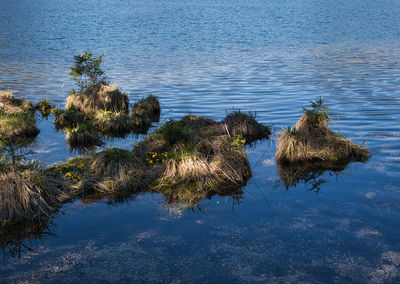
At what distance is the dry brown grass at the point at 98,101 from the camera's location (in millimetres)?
19828

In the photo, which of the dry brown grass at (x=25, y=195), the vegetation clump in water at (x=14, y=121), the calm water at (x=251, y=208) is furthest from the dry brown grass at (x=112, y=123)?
the dry brown grass at (x=25, y=195)

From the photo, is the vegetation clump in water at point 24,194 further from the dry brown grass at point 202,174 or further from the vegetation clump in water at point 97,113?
the vegetation clump in water at point 97,113

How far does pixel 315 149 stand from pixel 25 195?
8.34 m

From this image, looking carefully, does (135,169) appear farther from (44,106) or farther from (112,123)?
(44,106)

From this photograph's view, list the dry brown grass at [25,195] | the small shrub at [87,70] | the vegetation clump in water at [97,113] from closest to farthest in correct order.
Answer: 1. the dry brown grass at [25,195]
2. the vegetation clump in water at [97,113]
3. the small shrub at [87,70]

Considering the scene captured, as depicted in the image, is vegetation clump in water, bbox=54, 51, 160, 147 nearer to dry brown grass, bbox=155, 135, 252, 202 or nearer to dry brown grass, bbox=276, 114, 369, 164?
dry brown grass, bbox=155, 135, 252, 202

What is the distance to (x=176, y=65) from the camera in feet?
113

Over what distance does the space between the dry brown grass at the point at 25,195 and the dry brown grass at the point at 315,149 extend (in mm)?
6767

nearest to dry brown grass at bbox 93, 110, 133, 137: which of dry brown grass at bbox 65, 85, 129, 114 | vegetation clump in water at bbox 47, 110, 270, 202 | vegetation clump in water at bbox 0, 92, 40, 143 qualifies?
dry brown grass at bbox 65, 85, 129, 114

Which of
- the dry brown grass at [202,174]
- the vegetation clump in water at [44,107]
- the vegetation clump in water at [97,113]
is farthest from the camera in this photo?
the vegetation clump in water at [44,107]

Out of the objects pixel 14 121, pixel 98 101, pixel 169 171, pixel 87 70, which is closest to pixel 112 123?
pixel 98 101

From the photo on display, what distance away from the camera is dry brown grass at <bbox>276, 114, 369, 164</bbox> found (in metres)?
13.7

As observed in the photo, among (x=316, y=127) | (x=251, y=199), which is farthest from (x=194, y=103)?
(x=251, y=199)

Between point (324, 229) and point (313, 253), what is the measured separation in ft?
3.59
